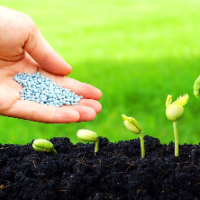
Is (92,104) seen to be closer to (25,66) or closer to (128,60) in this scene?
(25,66)

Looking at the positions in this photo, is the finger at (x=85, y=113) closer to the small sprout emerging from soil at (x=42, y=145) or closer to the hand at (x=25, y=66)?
the hand at (x=25, y=66)

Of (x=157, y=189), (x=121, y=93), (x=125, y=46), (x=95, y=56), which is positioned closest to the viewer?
(x=157, y=189)

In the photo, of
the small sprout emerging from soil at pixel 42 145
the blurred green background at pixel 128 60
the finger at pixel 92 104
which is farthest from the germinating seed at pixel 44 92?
the small sprout emerging from soil at pixel 42 145

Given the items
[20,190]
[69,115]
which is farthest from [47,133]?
[20,190]

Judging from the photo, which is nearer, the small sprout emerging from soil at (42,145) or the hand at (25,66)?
the small sprout emerging from soil at (42,145)

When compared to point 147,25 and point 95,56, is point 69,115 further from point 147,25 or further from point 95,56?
point 147,25

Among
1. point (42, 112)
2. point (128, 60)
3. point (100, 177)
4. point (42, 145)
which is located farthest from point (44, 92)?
point (128, 60)

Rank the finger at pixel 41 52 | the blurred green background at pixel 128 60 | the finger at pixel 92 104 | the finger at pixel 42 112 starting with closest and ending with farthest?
1. the finger at pixel 42 112
2. the finger at pixel 92 104
3. the finger at pixel 41 52
4. the blurred green background at pixel 128 60
